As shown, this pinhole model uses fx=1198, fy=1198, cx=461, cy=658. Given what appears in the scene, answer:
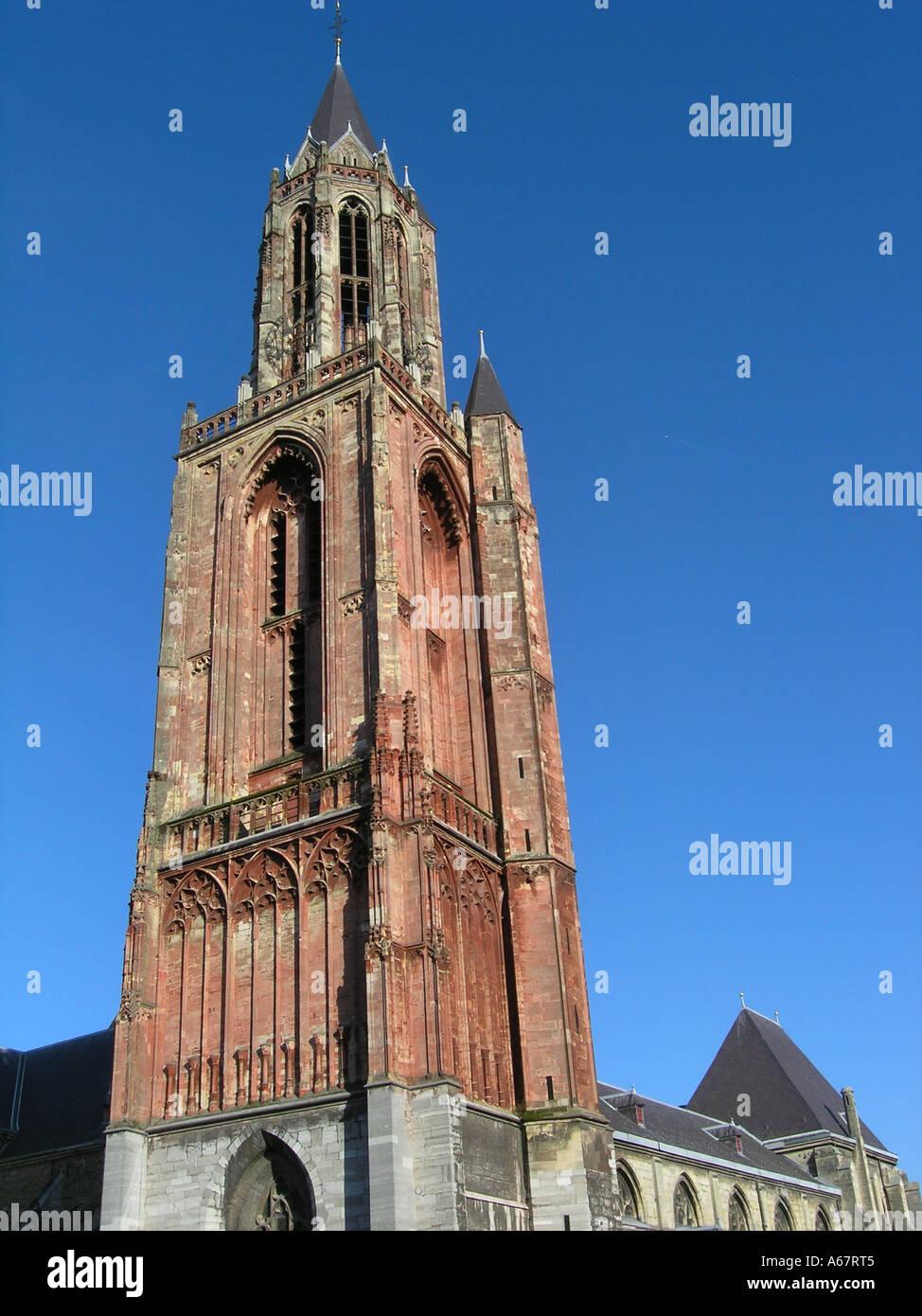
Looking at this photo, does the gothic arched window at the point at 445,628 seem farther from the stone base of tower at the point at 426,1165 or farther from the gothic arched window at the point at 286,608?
the stone base of tower at the point at 426,1165

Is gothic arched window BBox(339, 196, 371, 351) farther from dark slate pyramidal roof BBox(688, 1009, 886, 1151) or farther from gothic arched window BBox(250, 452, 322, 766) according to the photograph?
dark slate pyramidal roof BBox(688, 1009, 886, 1151)

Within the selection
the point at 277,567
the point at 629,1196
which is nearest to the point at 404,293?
the point at 277,567

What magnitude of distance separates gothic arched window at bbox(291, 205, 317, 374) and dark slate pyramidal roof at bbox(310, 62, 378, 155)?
3450 millimetres

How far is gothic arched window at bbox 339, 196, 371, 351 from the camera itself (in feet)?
107

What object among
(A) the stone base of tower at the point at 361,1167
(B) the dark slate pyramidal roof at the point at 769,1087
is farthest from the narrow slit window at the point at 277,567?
(B) the dark slate pyramidal roof at the point at 769,1087

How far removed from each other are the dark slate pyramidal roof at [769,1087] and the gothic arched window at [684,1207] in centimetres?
1774

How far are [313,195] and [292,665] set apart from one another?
15.5m

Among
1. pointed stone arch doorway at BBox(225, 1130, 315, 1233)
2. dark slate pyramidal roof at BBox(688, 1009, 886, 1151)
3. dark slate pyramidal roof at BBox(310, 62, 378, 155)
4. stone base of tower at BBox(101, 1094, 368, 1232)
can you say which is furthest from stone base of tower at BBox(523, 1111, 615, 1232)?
dark slate pyramidal roof at BBox(688, 1009, 886, 1151)

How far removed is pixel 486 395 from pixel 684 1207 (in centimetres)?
2471

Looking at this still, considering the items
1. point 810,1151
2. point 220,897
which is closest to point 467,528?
point 220,897

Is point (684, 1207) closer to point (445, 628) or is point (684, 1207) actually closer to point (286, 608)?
point (445, 628)

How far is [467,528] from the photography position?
30.7 metres

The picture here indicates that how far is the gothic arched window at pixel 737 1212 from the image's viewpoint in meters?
38.8
